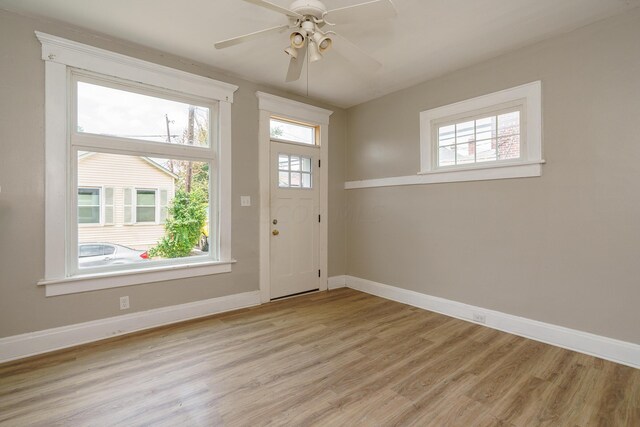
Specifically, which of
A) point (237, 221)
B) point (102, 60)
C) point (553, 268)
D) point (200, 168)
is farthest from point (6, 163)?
point (553, 268)

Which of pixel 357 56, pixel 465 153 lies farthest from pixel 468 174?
pixel 357 56

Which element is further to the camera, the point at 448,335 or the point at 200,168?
the point at 200,168

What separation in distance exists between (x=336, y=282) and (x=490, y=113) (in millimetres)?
2972

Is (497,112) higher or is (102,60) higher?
(102,60)

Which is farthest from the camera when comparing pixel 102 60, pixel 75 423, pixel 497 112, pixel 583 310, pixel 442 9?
pixel 497 112

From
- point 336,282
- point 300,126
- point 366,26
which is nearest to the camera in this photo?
point 366,26

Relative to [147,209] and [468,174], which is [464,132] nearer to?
[468,174]

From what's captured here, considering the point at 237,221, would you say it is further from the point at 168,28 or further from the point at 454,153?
the point at 454,153

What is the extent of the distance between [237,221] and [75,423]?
7.28ft

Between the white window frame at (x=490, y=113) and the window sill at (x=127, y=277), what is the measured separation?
2683 mm

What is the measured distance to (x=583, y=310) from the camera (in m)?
2.50

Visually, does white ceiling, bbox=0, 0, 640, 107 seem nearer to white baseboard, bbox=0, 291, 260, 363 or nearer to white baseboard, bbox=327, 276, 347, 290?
white baseboard, bbox=0, 291, 260, 363

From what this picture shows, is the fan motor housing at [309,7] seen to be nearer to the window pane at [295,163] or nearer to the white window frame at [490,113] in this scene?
the white window frame at [490,113]

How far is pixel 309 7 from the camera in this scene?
6.22 feet
